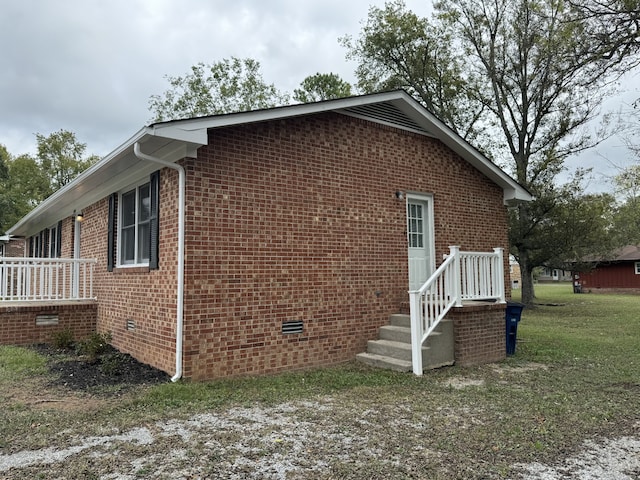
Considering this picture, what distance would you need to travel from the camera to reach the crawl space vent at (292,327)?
6.92 metres

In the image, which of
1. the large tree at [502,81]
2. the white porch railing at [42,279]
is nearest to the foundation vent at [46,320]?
the white porch railing at [42,279]

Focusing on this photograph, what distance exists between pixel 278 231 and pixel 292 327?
4.91ft

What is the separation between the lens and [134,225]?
806cm

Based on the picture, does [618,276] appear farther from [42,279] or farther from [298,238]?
[42,279]

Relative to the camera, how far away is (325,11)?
12.9 meters

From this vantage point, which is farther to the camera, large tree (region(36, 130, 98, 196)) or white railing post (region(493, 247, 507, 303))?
large tree (region(36, 130, 98, 196))

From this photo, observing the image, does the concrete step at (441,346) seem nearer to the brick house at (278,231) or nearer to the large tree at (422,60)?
the brick house at (278,231)

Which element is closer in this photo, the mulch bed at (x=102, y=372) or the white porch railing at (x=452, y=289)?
the mulch bed at (x=102, y=372)

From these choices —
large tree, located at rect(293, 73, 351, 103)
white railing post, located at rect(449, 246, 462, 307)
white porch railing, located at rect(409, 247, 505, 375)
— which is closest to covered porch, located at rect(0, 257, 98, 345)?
white porch railing, located at rect(409, 247, 505, 375)

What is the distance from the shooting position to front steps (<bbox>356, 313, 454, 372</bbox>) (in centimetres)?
689

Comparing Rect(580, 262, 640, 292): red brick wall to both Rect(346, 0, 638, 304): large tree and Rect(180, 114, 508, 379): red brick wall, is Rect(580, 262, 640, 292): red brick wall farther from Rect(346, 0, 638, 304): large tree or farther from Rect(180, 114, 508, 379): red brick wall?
Rect(180, 114, 508, 379): red brick wall

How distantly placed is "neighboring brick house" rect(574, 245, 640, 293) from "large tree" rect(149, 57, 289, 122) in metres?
25.9

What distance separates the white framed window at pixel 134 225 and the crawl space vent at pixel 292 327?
8.33 ft

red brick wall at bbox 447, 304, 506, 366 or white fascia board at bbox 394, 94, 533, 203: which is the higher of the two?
white fascia board at bbox 394, 94, 533, 203
